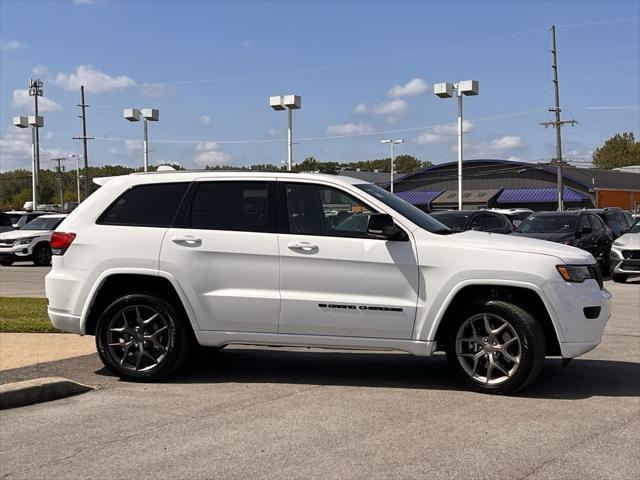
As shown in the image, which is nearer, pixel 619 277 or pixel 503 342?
pixel 503 342

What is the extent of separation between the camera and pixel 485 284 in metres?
5.97

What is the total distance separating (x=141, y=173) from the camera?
6953 mm

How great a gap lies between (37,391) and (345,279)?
2785 mm

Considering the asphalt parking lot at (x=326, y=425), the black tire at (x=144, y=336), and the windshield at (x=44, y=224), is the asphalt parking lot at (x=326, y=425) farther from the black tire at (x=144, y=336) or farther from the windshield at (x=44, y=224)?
the windshield at (x=44, y=224)

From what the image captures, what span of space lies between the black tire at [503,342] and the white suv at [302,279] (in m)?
0.01

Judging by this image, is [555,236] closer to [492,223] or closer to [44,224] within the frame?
[492,223]

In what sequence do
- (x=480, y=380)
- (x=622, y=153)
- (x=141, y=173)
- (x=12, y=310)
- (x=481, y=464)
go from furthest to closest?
(x=622, y=153) < (x=12, y=310) < (x=141, y=173) < (x=480, y=380) < (x=481, y=464)

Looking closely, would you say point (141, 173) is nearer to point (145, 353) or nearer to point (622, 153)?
point (145, 353)

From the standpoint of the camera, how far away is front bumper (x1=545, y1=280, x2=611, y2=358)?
19.3 ft

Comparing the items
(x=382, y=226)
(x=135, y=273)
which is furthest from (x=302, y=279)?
(x=135, y=273)

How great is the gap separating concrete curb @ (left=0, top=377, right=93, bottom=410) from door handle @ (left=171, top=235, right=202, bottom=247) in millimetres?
1534

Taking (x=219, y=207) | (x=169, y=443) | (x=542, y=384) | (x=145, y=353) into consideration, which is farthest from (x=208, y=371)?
(x=542, y=384)

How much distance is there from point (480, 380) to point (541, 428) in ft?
3.18

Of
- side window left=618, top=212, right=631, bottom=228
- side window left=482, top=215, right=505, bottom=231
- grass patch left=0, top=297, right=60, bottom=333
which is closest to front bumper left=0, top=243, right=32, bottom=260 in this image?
grass patch left=0, top=297, right=60, bottom=333
